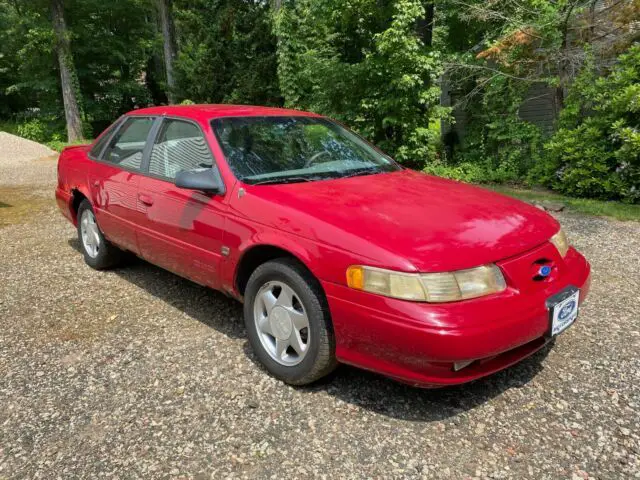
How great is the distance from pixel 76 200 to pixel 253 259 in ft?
9.31

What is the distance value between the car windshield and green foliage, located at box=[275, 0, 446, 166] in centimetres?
569

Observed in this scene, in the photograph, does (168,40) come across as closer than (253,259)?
No

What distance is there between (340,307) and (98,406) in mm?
1443

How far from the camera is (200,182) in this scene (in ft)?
10.2

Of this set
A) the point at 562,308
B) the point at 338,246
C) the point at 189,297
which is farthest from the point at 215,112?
the point at 562,308

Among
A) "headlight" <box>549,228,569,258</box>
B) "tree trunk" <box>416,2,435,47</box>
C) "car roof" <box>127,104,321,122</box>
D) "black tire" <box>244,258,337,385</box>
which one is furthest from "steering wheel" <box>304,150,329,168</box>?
"tree trunk" <box>416,2,435,47</box>

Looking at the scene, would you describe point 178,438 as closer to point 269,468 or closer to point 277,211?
point 269,468

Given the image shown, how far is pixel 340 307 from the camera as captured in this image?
8.16 ft

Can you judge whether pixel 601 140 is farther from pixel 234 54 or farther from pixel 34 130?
pixel 34 130

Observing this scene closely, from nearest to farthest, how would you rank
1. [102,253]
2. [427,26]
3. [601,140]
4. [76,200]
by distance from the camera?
[102,253]
[76,200]
[601,140]
[427,26]

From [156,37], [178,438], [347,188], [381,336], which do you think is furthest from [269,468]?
[156,37]

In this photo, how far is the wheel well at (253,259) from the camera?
9.48 feet

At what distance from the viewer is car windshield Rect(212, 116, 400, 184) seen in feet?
10.8

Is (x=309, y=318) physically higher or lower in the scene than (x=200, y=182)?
lower
